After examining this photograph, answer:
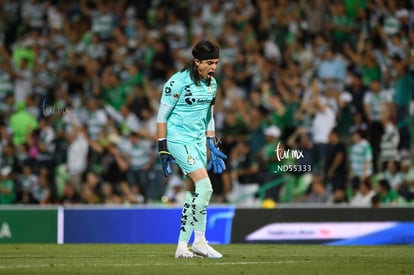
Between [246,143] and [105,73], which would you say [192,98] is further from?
[105,73]

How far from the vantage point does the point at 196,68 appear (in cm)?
1239

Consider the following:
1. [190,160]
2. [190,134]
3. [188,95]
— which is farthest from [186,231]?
[188,95]

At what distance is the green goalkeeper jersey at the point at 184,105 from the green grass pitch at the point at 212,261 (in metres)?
1.47

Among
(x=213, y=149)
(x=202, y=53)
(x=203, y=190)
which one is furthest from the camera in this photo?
(x=213, y=149)

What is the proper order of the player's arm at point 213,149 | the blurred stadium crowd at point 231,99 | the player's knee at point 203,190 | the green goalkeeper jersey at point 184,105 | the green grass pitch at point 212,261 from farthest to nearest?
the blurred stadium crowd at point 231,99 → the player's arm at point 213,149 → the green goalkeeper jersey at point 184,105 → the player's knee at point 203,190 → the green grass pitch at point 212,261

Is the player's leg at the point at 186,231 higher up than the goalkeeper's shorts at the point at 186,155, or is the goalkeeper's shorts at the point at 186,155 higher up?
the goalkeeper's shorts at the point at 186,155

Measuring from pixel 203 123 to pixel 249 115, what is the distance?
27.3 feet

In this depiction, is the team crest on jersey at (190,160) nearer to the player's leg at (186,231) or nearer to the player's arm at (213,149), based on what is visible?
the player's leg at (186,231)

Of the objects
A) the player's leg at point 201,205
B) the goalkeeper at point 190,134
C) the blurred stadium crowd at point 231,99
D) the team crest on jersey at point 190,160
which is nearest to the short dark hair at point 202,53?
the goalkeeper at point 190,134

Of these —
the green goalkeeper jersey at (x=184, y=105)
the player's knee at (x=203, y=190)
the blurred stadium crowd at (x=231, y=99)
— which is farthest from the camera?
the blurred stadium crowd at (x=231, y=99)

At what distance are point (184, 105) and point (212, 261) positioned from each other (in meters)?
1.89

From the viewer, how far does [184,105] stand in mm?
12375

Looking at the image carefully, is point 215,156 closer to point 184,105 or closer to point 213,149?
point 213,149

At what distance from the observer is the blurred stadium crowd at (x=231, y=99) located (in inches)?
754
